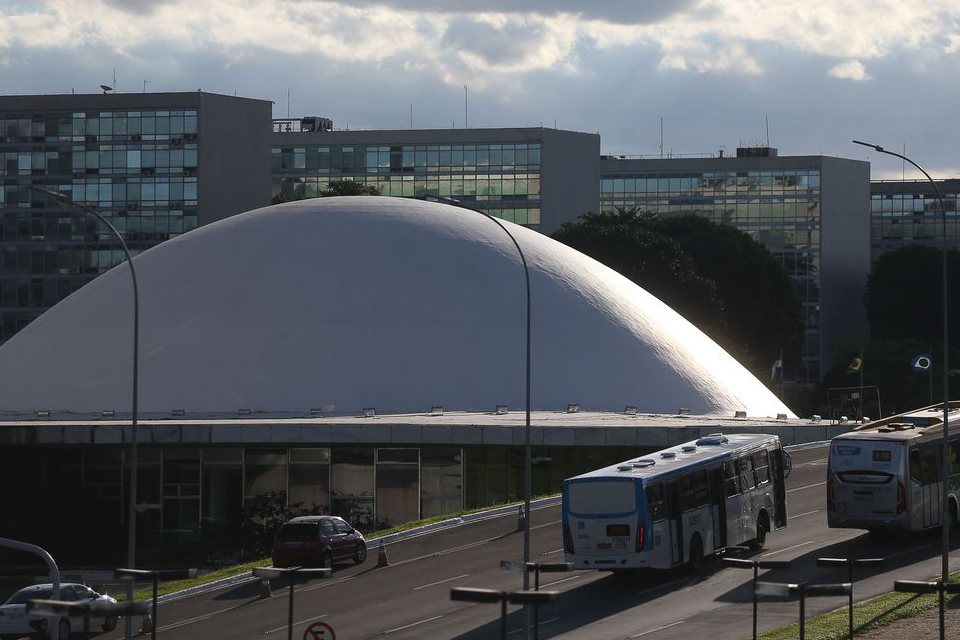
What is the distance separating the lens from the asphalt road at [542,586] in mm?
36156

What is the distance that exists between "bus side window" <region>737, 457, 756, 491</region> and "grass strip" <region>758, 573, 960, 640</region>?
24.1 ft

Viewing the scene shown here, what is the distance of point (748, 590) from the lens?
3956cm

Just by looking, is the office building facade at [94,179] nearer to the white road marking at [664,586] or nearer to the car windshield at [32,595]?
the car windshield at [32,595]

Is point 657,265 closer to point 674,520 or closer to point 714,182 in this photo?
point 714,182

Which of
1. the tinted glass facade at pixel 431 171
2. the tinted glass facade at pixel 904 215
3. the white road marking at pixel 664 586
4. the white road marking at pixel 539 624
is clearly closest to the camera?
the white road marking at pixel 539 624

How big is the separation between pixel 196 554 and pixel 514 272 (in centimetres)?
2431

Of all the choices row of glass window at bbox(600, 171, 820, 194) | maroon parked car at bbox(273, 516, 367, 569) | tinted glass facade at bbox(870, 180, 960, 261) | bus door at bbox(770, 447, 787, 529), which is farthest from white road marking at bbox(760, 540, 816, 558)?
tinted glass facade at bbox(870, 180, 960, 261)

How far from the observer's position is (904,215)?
18800 cm

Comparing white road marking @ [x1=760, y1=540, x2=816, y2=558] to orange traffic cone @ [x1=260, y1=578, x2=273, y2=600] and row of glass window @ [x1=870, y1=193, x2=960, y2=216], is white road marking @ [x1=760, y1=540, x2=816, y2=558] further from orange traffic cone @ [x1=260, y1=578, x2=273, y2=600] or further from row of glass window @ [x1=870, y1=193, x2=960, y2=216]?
row of glass window @ [x1=870, y1=193, x2=960, y2=216]

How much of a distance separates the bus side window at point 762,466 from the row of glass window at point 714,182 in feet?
390

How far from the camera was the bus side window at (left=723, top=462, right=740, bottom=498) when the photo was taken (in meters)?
44.1

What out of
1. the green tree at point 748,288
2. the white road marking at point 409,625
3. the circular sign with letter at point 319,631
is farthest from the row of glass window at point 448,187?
the circular sign with letter at point 319,631

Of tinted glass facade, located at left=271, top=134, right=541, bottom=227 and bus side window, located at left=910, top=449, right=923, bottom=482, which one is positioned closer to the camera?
bus side window, located at left=910, top=449, right=923, bottom=482

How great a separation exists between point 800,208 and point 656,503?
412ft
